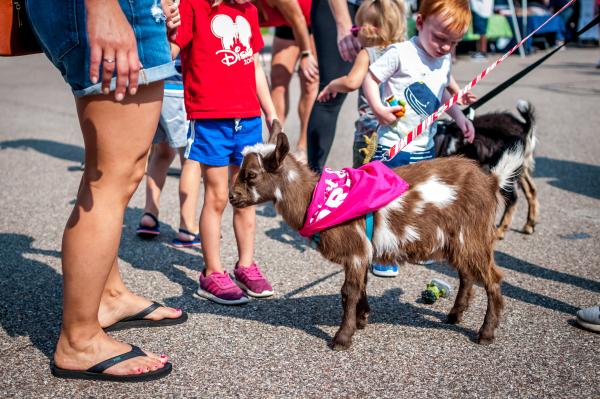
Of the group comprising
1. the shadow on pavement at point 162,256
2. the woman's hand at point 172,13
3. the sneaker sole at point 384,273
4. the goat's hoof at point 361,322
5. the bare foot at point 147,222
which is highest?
the woman's hand at point 172,13

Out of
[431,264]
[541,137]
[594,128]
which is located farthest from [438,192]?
[594,128]

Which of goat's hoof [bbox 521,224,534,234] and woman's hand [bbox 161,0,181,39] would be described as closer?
woman's hand [bbox 161,0,181,39]

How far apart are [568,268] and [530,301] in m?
0.70

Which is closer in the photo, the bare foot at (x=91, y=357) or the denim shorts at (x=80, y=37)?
the denim shorts at (x=80, y=37)

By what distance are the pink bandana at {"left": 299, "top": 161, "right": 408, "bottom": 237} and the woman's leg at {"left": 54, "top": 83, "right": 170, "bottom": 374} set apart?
0.87 metres

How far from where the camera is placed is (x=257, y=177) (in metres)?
3.11

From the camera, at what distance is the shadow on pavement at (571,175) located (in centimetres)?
609

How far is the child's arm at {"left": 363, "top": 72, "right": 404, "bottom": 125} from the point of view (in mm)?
3670

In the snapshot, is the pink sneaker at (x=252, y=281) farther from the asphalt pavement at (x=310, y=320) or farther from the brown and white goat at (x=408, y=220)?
the brown and white goat at (x=408, y=220)

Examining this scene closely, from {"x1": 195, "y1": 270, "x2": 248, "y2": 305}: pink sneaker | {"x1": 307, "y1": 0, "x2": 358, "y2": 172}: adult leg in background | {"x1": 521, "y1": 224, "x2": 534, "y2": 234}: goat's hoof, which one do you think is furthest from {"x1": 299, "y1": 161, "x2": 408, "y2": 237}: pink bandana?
{"x1": 521, "y1": 224, "x2": 534, "y2": 234}: goat's hoof

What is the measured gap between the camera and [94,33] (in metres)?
2.21

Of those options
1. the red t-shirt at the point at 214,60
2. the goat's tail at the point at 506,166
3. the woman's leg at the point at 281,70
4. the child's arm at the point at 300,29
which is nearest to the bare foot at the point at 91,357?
the red t-shirt at the point at 214,60

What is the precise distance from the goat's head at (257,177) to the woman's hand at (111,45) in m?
0.92

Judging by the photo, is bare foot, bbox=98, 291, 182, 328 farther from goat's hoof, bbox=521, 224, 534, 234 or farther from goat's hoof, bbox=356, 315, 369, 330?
goat's hoof, bbox=521, 224, 534, 234
